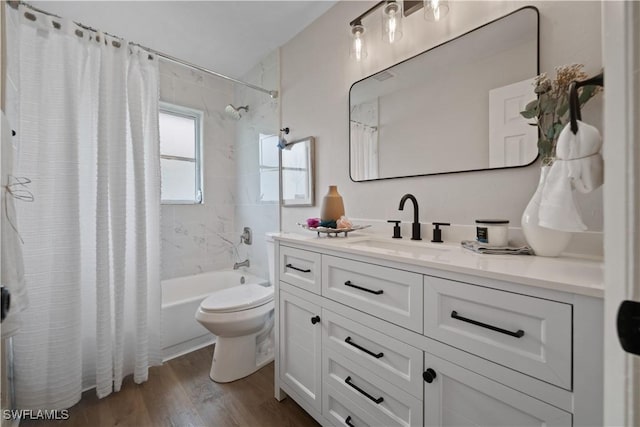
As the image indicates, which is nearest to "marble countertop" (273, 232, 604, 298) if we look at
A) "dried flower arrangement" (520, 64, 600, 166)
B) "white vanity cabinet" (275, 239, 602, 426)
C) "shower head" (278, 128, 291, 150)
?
"white vanity cabinet" (275, 239, 602, 426)

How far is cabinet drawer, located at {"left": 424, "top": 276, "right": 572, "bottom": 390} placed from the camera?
1.97ft

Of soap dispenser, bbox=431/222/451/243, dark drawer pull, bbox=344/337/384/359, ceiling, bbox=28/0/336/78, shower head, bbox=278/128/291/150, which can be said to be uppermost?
ceiling, bbox=28/0/336/78

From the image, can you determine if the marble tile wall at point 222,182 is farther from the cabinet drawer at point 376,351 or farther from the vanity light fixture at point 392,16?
the cabinet drawer at point 376,351

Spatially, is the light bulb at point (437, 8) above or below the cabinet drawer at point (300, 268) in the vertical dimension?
above

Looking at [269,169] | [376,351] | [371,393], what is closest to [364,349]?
[376,351]

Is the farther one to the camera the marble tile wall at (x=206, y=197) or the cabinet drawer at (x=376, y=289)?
the marble tile wall at (x=206, y=197)

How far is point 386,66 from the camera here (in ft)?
4.88

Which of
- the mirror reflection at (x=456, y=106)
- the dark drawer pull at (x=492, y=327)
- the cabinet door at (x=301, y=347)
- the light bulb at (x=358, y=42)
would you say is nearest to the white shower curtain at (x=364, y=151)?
the mirror reflection at (x=456, y=106)

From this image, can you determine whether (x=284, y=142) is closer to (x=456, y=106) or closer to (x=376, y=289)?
(x=456, y=106)

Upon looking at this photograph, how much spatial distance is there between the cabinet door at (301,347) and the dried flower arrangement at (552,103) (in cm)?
111

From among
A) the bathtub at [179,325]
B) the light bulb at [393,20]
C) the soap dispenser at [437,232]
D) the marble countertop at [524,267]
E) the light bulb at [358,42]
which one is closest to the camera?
the marble countertop at [524,267]

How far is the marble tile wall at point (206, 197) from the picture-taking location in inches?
102

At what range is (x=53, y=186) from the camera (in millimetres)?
1386

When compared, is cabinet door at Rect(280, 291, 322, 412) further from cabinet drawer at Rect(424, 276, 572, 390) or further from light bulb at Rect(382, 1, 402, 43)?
light bulb at Rect(382, 1, 402, 43)
